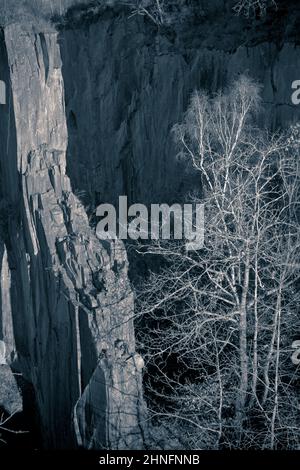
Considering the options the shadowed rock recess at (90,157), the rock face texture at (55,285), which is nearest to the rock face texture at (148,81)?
the shadowed rock recess at (90,157)

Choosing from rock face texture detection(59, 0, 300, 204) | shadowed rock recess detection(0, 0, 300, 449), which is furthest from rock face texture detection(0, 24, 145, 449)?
rock face texture detection(59, 0, 300, 204)

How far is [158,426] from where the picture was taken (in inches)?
475

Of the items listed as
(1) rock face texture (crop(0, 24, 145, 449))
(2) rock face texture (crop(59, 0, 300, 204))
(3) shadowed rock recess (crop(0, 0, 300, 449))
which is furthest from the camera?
(2) rock face texture (crop(59, 0, 300, 204))

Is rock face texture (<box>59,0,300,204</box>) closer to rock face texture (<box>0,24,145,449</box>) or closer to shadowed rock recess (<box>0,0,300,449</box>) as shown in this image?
shadowed rock recess (<box>0,0,300,449</box>)

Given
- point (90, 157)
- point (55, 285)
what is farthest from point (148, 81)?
point (55, 285)

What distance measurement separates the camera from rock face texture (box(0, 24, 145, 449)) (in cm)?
1090

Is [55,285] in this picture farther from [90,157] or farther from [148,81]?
[148,81]

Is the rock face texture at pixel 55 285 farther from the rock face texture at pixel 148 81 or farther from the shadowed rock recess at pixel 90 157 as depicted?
A: the rock face texture at pixel 148 81

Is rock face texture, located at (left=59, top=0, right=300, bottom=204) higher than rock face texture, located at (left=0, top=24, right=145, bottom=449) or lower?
higher

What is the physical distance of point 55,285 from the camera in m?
13.3

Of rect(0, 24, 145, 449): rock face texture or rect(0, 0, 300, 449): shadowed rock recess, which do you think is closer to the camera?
rect(0, 24, 145, 449): rock face texture

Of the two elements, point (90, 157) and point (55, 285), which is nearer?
point (55, 285)

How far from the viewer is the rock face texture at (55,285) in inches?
429

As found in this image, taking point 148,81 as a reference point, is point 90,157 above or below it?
below
